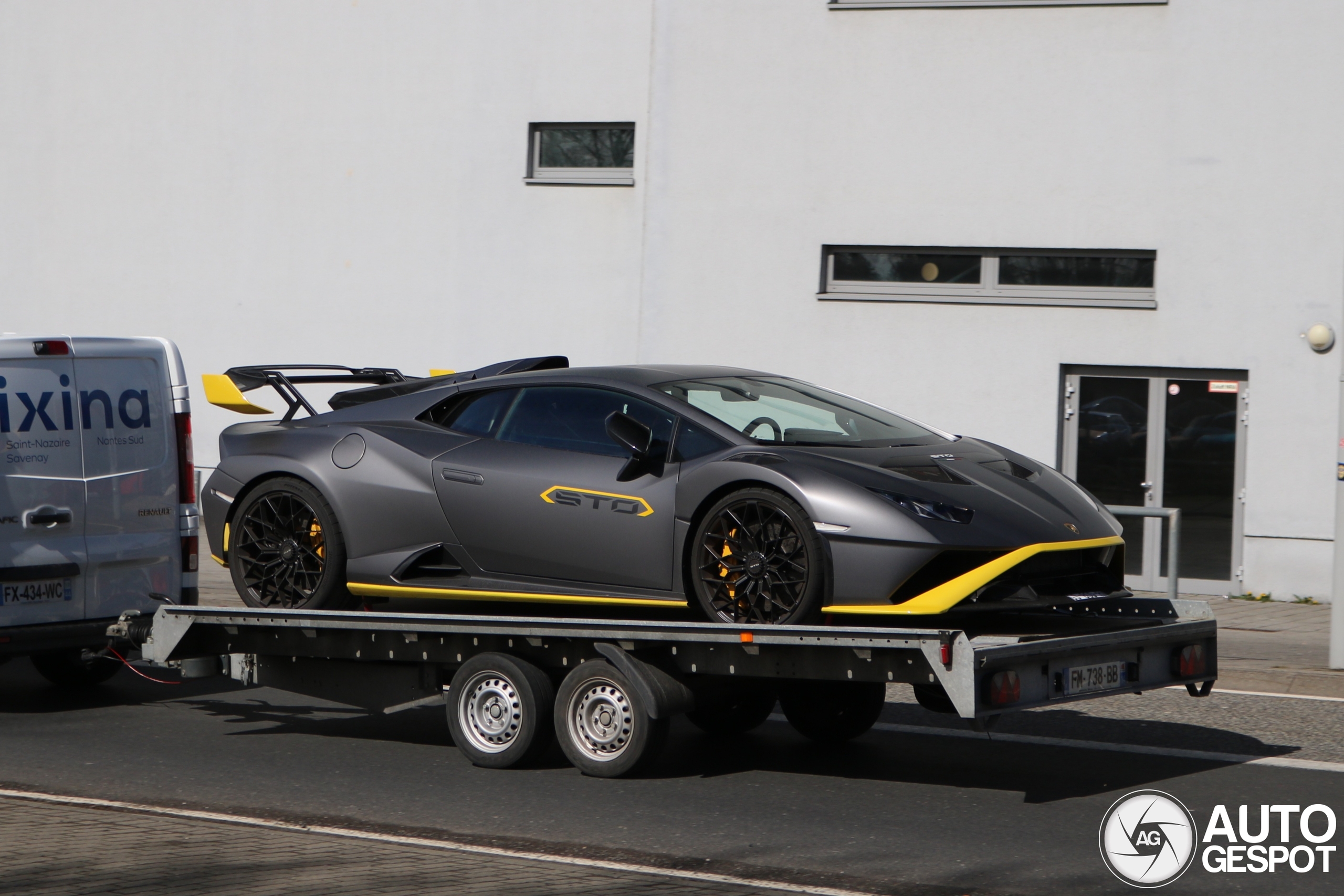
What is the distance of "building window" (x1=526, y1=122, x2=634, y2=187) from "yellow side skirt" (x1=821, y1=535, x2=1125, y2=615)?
10951 millimetres

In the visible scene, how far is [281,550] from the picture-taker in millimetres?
8102

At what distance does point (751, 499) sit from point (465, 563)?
Result: 1602 millimetres

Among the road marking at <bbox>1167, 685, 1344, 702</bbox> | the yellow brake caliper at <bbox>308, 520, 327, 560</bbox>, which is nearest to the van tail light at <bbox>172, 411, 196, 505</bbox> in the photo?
the yellow brake caliper at <bbox>308, 520, 327, 560</bbox>

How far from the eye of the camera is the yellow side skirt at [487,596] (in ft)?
23.3

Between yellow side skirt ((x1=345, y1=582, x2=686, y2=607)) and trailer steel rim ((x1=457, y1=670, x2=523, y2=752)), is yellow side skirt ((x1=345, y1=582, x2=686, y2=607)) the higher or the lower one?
the higher one

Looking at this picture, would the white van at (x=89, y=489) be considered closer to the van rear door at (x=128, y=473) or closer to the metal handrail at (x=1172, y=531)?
the van rear door at (x=128, y=473)

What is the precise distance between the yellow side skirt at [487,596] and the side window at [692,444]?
0.64 metres

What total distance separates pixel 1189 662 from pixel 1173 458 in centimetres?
865

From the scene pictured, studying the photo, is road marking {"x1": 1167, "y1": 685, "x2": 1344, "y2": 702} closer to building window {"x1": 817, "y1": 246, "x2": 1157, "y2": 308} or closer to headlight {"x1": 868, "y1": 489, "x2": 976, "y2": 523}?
headlight {"x1": 868, "y1": 489, "x2": 976, "y2": 523}

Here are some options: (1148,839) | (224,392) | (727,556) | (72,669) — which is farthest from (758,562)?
(72,669)

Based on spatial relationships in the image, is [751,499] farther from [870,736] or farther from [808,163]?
[808,163]

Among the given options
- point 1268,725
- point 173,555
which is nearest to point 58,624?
point 173,555

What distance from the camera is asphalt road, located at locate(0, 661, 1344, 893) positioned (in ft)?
19.5

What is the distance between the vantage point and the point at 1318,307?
14609 mm
